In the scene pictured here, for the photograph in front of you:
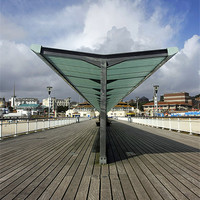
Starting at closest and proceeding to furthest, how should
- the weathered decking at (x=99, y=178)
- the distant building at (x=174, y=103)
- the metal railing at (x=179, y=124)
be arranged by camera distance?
the weathered decking at (x=99, y=178) < the metal railing at (x=179, y=124) < the distant building at (x=174, y=103)

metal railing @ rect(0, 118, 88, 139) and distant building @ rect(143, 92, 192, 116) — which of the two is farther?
distant building @ rect(143, 92, 192, 116)

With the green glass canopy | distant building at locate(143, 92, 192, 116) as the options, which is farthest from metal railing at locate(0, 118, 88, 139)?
distant building at locate(143, 92, 192, 116)

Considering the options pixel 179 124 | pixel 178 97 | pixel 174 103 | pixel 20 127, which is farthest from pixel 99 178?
pixel 178 97

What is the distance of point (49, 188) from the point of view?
2.74 meters

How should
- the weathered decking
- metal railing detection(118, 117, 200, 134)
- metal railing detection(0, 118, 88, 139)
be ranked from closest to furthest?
the weathered decking
metal railing detection(0, 118, 88, 139)
metal railing detection(118, 117, 200, 134)

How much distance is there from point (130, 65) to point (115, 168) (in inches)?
98.0

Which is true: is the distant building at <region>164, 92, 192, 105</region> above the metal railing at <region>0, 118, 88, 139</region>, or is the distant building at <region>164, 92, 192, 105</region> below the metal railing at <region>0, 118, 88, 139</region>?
above

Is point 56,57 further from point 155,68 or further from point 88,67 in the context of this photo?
point 155,68

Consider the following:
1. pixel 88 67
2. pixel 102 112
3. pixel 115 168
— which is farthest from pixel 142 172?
pixel 88 67

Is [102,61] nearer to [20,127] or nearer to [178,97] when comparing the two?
[20,127]

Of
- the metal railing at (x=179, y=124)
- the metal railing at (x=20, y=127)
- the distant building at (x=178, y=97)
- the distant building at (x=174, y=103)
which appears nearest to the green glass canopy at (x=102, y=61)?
the metal railing at (x=20, y=127)

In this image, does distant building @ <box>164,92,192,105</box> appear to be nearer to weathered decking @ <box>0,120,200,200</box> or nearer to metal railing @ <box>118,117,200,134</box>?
metal railing @ <box>118,117,200,134</box>

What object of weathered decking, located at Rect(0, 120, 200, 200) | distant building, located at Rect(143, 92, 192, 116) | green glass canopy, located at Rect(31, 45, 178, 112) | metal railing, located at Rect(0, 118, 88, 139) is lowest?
weathered decking, located at Rect(0, 120, 200, 200)

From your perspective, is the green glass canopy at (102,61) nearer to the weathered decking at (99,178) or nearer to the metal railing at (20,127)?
the weathered decking at (99,178)
